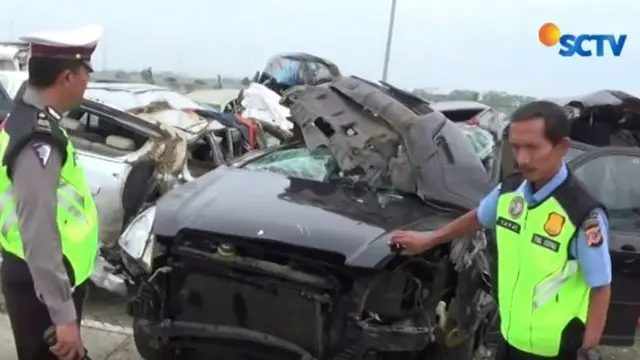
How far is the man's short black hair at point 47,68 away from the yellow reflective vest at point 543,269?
4.87ft

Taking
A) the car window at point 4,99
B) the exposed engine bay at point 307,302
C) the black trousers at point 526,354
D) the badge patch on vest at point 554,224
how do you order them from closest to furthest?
the badge patch on vest at point 554,224, the black trousers at point 526,354, the exposed engine bay at point 307,302, the car window at point 4,99

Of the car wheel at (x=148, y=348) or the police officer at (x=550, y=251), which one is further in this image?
the car wheel at (x=148, y=348)

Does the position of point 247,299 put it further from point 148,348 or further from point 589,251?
point 589,251

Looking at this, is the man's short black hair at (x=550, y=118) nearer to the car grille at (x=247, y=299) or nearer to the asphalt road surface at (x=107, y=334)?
the car grille at (x=247, y=299)

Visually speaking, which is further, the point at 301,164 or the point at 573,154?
the point at 573,154

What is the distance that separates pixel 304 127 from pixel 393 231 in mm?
1481

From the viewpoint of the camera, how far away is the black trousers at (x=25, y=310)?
262 centimetres

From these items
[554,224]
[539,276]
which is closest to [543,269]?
[539,276]

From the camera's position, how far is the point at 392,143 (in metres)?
4.89

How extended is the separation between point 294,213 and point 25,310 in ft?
5.33

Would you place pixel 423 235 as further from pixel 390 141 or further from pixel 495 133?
pixel 495 133

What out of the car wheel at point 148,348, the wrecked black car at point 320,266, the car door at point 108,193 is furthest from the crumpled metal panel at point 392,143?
the car wheel at point 148,348

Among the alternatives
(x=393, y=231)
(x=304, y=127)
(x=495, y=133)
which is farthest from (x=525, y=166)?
(x=495, y=133)

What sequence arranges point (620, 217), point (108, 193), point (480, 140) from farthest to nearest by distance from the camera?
point (108, 193) < point (480, 140) < point (620, 217)
